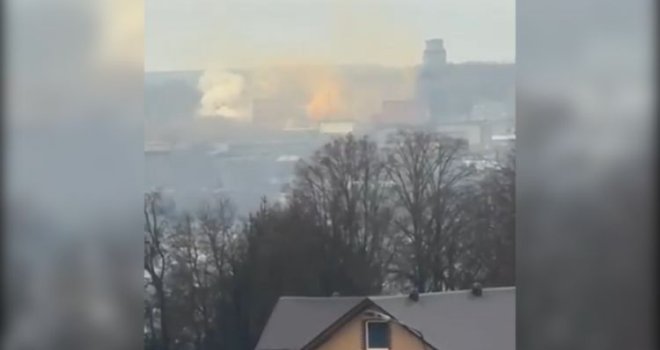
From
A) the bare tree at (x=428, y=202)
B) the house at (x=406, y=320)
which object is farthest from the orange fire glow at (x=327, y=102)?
the house at (x=406, y=320)

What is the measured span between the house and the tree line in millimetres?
20

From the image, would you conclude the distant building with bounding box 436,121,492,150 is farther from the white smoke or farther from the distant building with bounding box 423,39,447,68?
the white smoke

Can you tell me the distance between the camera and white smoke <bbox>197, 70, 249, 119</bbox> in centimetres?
213

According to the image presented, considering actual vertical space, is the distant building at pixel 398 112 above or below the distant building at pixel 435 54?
below

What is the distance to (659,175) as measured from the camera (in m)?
2.14

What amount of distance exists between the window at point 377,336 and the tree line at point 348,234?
0.22 feet

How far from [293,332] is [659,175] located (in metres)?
0.77

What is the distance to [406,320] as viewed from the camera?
2125 mm

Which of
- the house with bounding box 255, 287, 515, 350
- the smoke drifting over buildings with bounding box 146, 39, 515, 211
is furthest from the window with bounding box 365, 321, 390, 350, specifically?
the smoke drifting over buildings with bounding box 146, 39, 515, 211

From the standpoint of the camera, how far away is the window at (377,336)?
212 centimetres

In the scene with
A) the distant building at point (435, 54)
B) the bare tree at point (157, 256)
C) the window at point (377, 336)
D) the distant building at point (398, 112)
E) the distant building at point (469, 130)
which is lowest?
the window at point (377, 336)

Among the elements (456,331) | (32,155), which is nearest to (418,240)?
(456,331)

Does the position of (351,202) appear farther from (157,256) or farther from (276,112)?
(157,256)

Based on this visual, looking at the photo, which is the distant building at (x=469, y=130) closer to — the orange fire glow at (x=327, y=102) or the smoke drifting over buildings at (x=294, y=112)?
the smoke drifting over buildings at (x=294, y=112)
